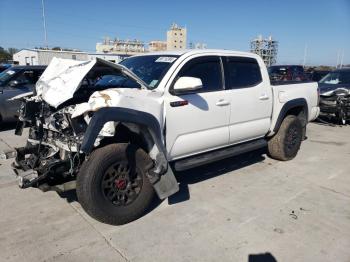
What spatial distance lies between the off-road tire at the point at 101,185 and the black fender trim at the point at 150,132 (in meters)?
0.18

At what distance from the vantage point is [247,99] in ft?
16.6

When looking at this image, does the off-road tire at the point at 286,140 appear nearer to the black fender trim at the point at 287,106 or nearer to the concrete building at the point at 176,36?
the black fender trim at the point at 287,106

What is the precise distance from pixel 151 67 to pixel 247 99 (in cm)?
157

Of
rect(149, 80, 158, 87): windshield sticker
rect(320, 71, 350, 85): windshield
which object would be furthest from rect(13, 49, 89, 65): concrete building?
rect(149, 80, 158, 87): windshield sticker

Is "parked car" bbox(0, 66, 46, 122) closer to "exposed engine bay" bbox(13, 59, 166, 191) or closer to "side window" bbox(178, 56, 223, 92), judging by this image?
"exposed engine bay" bbox(13, 59, 166, 191)

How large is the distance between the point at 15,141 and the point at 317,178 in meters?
6.33

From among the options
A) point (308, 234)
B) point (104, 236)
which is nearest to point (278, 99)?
point (308, 234)

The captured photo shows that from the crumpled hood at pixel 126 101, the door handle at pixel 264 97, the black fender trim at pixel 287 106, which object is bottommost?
the black fender trim at pixel 287 106

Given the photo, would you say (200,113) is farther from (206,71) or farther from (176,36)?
(176,36)

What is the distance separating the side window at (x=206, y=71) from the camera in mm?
4391

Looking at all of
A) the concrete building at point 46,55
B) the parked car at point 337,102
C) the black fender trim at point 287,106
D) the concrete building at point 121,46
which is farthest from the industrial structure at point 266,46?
the concrete building at point 121,46

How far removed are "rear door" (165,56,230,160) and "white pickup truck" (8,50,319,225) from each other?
13mm

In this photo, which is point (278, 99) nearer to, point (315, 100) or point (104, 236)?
point (315, 100)

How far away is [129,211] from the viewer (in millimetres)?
3754
